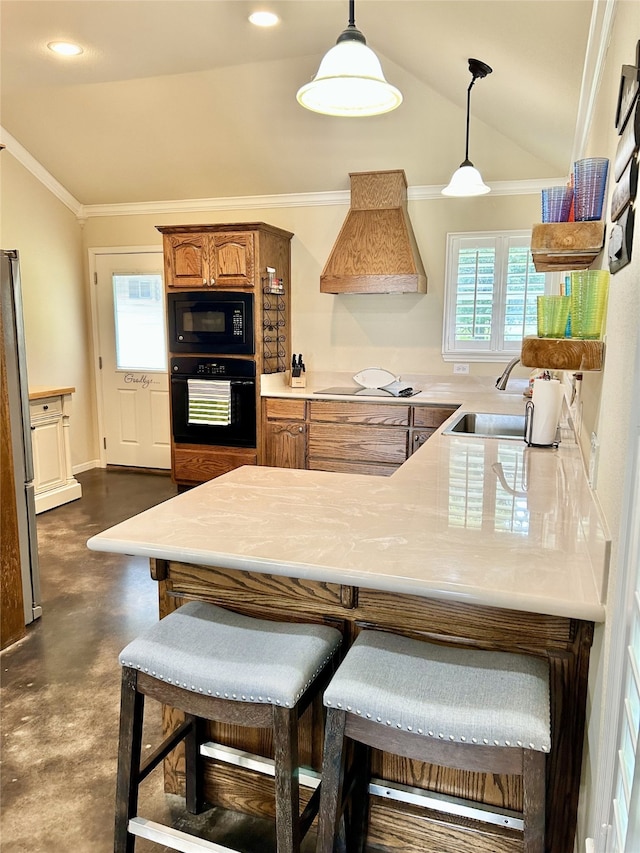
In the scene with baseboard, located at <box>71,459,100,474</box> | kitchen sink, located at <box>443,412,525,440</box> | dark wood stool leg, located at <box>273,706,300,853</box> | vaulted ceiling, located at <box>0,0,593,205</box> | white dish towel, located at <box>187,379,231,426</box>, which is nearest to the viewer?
dark wood stool leg, located at <box>273,706,300,853</box>

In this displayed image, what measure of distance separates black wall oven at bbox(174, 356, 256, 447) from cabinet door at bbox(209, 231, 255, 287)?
61 cm

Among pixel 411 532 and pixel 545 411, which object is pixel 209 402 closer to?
pixel 545 411

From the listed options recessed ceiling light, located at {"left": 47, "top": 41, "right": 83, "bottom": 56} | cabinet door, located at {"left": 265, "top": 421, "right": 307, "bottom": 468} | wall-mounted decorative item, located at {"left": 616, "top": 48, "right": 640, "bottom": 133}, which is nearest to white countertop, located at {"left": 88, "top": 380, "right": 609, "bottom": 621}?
wall-mounted decorative item, located at {"left": 616, "top": 48, "right": 640, "bottom": 133}

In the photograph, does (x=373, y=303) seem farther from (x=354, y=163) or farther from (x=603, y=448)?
(x=603, y=448)

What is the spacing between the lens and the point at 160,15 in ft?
9.90

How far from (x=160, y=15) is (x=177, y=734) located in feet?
10.7

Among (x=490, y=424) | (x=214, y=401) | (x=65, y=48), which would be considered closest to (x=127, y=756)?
(x=490, y=424)

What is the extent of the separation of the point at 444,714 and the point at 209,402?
3.87m

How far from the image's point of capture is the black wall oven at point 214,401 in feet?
15.3

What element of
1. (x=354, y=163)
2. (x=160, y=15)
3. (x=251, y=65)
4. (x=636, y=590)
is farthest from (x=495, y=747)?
(x=354, y=163)

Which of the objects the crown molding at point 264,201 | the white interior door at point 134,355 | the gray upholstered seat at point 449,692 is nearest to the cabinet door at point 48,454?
the white interior door at point 134,355

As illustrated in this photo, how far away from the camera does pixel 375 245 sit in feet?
14.6

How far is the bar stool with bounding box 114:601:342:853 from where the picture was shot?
124 cm

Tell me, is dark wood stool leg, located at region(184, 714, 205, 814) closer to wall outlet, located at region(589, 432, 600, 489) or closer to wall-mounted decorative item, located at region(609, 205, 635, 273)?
wall outlet, located at region(589, 432, 600, 489)
